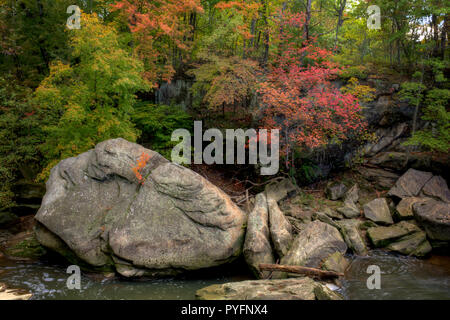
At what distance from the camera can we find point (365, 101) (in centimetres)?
1332

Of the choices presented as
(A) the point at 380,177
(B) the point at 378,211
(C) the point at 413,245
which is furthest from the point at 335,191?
(C) the point at 413,245

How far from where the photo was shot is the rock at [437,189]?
35.8ft

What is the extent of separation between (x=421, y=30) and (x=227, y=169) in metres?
12.4

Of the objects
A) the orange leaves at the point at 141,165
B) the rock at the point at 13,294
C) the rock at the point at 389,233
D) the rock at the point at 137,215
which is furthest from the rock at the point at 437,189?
the rock at the point at 13,294

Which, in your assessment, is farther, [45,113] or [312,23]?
[312,23]

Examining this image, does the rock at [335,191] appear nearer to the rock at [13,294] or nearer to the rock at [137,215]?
the rock at [137,215]

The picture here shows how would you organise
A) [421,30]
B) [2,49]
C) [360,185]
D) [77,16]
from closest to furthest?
[77,16], [2,49], [360,185], [421,30]

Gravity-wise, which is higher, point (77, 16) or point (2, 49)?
point (77, 16)

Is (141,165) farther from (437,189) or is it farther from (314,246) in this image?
(437,189)

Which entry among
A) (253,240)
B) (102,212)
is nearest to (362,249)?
(253,240)

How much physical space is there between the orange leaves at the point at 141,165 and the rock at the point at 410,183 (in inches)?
384

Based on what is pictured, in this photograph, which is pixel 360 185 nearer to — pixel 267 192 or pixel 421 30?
pixel 267 192

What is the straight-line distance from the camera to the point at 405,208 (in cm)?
1041

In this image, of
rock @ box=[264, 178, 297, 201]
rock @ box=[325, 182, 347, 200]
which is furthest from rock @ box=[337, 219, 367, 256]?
rock @ box=[264, 178, 297, 201]
